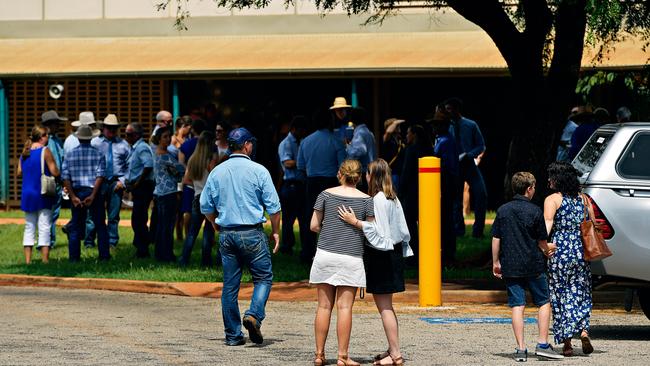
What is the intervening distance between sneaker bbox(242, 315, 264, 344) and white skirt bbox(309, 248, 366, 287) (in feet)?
A: 3.84

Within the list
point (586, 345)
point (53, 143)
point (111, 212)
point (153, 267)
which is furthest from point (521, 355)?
point (53, 143)

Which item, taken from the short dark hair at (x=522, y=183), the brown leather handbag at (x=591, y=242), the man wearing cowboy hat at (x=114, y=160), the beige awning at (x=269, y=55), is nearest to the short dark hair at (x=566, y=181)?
the brown leather handbag at (x=591, y=242)

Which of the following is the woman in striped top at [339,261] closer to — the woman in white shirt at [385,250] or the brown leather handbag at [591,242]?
the woman in white shirt at [385,250]

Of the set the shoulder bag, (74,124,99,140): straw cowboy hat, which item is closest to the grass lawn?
the shoulder bag

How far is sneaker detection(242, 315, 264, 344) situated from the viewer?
1173 cm

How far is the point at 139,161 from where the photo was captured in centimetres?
1906

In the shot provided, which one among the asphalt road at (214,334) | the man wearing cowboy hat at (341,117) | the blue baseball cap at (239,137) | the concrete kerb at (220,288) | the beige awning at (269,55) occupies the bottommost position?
the asphalt road at (214,334)

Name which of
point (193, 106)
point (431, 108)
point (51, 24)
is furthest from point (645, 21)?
point (51, 24)

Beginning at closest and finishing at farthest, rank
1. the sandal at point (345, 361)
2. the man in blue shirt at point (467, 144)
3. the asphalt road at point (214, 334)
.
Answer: the sandal at point (345, 361)
the asphalt road at point (214, 334)
the man in blue shirt at point (467, 144)

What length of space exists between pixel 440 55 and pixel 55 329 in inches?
525

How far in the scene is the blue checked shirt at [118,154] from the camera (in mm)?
19812

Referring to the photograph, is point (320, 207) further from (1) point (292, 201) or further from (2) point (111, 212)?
(2) point (111, 212)

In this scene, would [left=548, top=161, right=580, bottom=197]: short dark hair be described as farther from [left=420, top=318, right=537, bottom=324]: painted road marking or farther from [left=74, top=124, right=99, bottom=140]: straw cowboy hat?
[left=74, top=124, right=99, bottom=140]: straw cowboy hat

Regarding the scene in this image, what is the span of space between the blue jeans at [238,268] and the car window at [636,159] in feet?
9.99
